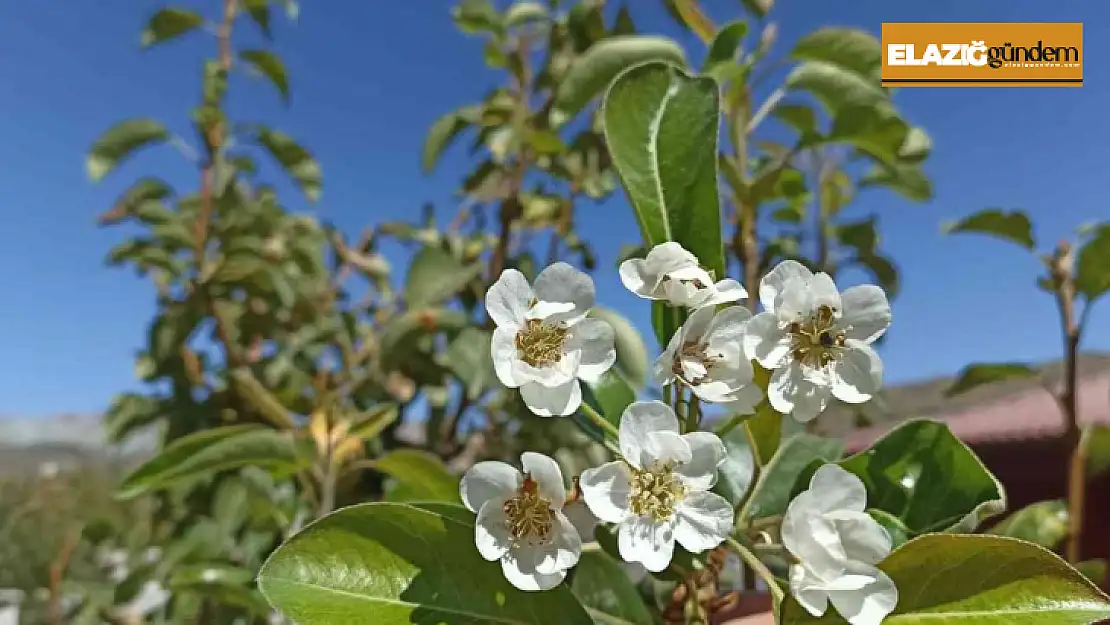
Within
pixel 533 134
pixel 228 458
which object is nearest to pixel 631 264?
pixel 228 458

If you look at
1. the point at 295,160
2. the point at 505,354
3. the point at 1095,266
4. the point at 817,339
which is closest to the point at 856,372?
the point at 817,339

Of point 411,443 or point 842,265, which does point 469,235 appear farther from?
point 842,265

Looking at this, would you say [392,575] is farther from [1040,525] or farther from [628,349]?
[1040,525]

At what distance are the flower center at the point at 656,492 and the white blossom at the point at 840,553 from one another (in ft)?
0.25

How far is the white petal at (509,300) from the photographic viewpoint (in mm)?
544

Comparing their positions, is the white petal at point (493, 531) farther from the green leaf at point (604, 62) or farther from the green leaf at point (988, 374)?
the green leaf at point (988, 374)

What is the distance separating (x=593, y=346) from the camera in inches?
21.6

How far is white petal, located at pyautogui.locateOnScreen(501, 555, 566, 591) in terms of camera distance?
49cm

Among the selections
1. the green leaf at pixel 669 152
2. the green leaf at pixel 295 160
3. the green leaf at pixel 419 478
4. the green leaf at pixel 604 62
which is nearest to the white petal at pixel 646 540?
the green leaf at pixel 669 152

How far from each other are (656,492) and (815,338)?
151 mm

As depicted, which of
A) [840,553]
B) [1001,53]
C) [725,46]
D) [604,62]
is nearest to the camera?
[840,553]

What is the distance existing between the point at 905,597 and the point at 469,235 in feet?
4.87

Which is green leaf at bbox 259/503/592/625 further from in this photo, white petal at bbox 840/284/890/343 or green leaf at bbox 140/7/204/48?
green leaf at bbox 140/7/204/48

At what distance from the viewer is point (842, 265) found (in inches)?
57.2
